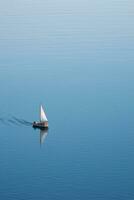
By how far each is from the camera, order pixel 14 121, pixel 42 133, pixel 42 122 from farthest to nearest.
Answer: pixel 14 121
pixel 42 122
pixel 42 133

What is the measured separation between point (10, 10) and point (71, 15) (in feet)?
30.6

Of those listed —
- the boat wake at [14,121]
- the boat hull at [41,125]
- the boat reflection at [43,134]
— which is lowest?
the boat reflection at [43,134]

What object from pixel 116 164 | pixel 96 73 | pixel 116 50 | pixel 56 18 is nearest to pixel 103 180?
pixel 116 164

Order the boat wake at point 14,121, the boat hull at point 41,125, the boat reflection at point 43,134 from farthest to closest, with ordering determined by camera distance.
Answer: the boat wake at point 14,121
the boat hull at point 41,125
the boat reflection at point 43,134

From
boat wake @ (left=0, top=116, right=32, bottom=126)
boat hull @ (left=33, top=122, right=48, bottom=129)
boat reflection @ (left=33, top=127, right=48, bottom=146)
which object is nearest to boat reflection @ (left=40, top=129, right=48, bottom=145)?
boat reflection @ (left=33, top=127, right=48, bottom=146)

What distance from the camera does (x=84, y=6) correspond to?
8500 cm

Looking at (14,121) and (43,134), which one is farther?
(14,121)

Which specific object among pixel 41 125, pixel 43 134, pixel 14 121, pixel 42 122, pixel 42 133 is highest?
pixel 14 121

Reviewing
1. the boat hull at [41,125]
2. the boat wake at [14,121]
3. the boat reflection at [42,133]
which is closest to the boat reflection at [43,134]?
the boat reflection at [42,133]

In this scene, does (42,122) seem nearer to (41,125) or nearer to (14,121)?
(41,125)

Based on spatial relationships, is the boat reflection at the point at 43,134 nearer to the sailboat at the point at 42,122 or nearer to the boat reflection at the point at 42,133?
the boat reflection at the point at 42,133

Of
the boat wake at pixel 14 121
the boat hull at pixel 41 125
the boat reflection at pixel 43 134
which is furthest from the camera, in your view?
the boat wake at pixel 14 121

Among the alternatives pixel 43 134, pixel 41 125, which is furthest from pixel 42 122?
pixel 43 134

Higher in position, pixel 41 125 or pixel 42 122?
pixel 42 122
